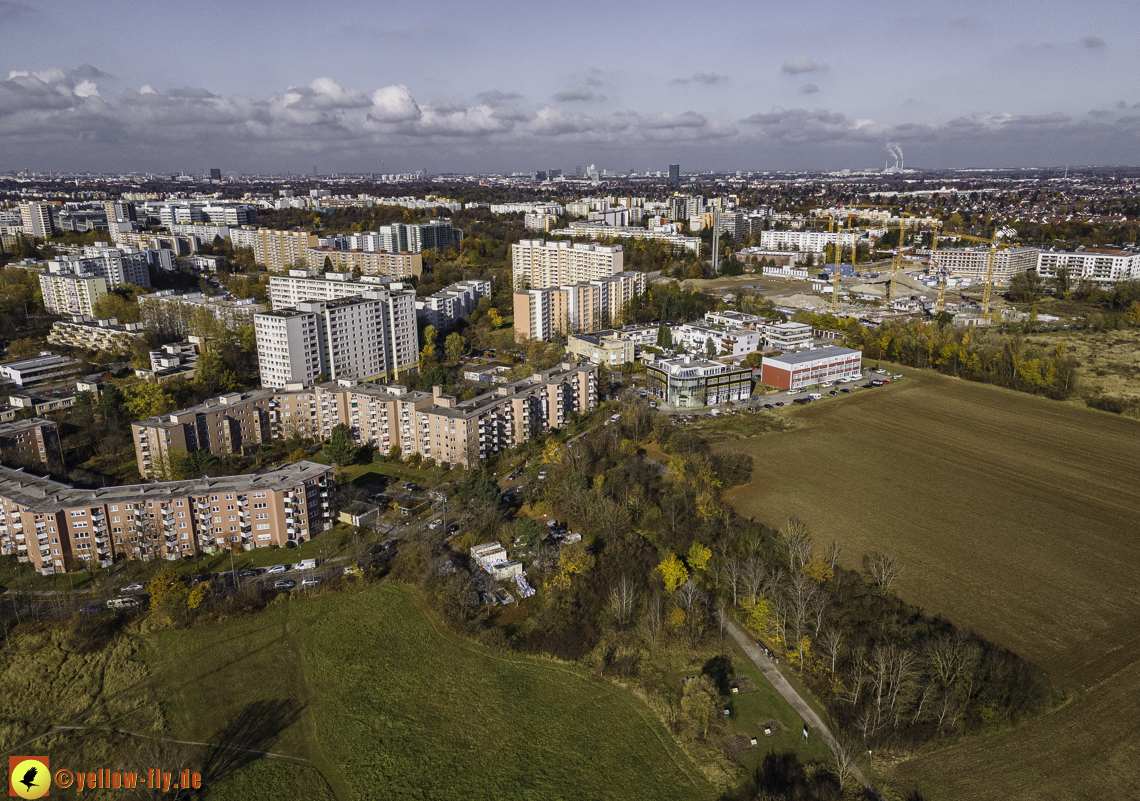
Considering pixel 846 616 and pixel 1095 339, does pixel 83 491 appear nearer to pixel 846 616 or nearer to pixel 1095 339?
pixel 846 616

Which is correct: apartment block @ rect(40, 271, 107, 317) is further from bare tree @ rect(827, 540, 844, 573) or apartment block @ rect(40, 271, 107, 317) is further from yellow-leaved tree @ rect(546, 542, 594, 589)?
bare tree @ rect(827, 540, 844, 573)

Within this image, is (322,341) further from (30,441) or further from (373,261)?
(373,261)

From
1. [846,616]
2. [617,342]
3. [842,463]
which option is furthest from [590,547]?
[617,342]

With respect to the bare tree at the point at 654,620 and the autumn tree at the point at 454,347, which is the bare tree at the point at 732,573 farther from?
the autumn tree at the point at 454,347

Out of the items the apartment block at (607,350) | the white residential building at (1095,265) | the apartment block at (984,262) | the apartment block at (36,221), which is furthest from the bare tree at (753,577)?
the apartment block at (36,221)

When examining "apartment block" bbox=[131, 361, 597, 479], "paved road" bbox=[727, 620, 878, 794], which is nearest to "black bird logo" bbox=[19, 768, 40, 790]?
"apartment block" bbox=[131, 361, 597, 479]

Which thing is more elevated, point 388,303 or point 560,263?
point 560,263

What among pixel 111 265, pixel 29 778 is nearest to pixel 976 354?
pixel 29 778
